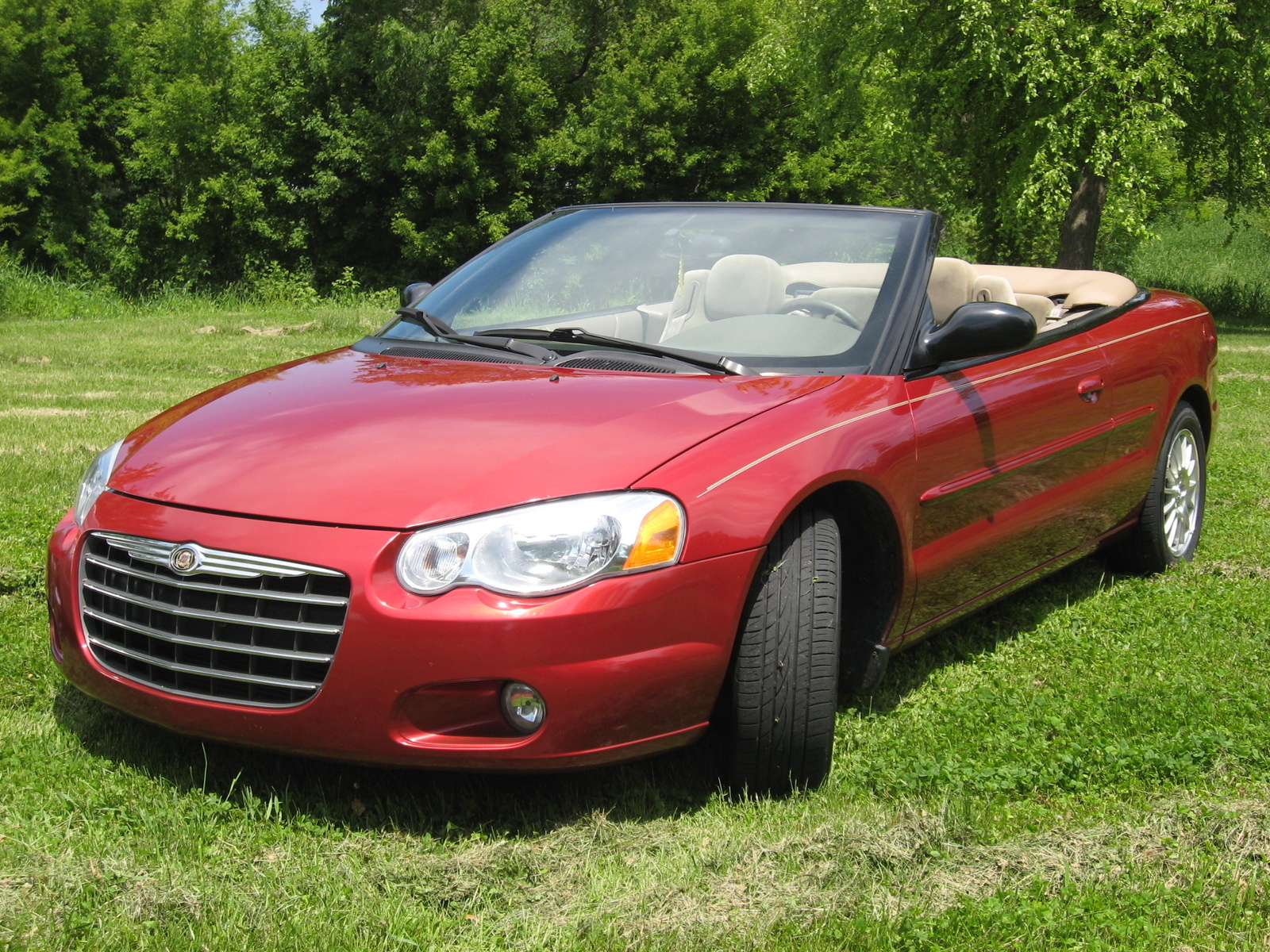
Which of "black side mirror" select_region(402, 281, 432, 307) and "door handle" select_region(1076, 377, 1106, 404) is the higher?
"black side mirror" select_region(402, 281, 432, 307)

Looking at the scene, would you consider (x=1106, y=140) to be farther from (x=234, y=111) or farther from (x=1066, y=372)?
(x=234, y=111)

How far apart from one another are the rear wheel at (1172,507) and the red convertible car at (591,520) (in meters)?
1.07

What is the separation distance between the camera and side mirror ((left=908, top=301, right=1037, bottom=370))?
11.3 ft

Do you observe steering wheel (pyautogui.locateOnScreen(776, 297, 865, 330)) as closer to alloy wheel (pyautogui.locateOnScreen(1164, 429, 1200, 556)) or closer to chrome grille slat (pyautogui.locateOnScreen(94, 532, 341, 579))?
chrome grille slat (pyautogui.locateOnScreen(94, 532, 341, 579))

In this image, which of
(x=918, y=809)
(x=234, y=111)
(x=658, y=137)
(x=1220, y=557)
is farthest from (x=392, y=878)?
(x=234, y=111)

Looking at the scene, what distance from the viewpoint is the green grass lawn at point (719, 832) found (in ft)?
7.79

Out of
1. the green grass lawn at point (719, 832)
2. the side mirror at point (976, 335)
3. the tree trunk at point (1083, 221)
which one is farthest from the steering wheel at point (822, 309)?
the tree trunk at point (1083, 221)

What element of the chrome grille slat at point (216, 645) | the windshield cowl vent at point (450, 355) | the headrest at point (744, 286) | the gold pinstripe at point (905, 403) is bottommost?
the chrome grille slat at point (216, 645)

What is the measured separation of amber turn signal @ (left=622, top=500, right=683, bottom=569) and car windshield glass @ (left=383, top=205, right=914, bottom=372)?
0.89m

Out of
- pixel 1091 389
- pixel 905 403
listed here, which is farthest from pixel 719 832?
pixel 1091 389

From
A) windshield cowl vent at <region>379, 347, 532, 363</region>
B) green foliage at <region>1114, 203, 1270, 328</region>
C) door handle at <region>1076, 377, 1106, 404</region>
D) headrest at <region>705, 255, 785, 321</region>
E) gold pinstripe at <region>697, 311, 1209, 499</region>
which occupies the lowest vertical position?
green foliage at <region>1114, 203, 1270, 328</region>

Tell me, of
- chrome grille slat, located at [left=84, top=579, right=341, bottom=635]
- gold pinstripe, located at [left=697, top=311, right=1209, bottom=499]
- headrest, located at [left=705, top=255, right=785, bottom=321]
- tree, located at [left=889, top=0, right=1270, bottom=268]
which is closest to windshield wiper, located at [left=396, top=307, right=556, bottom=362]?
headrest, located at [left=705, top=255, right=785, bottom=321]

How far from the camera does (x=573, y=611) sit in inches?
98.7

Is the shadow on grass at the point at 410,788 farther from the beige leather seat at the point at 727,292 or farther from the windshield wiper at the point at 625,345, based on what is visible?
the beige leather seat at the point at 727,292
